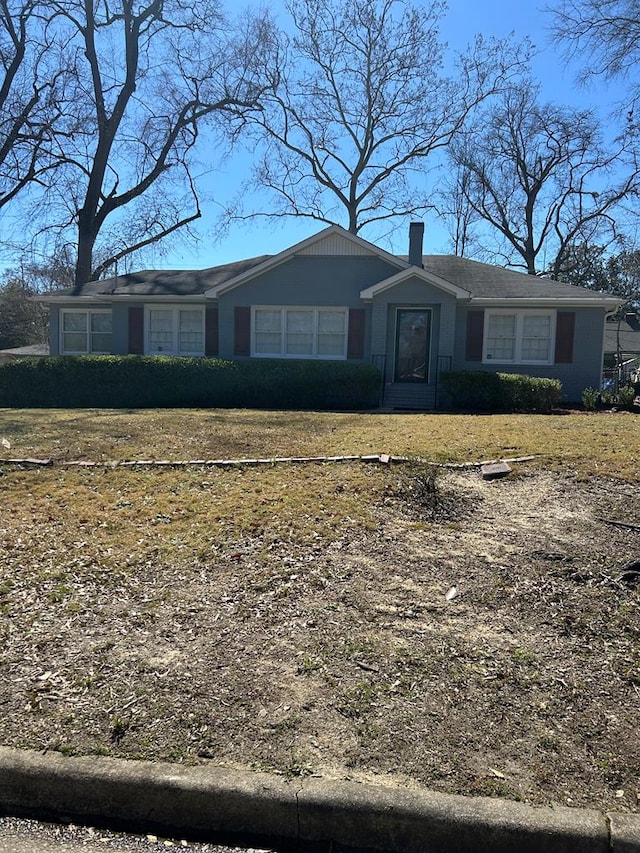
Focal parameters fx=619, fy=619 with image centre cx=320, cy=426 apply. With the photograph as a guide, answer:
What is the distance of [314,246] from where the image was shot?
1741 cm

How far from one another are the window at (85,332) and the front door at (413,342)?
903 centimetres

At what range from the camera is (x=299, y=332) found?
17.6m

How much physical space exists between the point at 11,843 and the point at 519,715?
7.04 feet

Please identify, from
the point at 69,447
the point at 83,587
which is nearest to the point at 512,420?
the point at 69,447

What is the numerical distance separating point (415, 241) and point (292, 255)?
384 centimetres

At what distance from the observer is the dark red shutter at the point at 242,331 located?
17.6 m

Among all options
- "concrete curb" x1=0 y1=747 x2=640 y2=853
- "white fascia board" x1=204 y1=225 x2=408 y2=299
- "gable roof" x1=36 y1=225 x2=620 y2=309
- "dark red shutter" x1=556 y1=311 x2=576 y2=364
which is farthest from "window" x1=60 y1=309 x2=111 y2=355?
"concrete curb" x1=0 y1=747 x2=640 y2=853

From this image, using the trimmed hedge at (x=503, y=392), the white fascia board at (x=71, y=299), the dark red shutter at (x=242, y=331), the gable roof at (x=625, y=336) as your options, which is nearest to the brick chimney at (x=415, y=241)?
the trimmed hedge at (x=503, y=392)

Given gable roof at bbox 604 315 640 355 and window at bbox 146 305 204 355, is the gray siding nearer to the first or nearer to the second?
window at bbox 146 305 204 355

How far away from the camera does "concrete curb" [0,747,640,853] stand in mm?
2225

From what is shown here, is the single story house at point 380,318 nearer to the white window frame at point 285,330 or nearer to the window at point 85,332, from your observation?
the white window frame at point 285,330

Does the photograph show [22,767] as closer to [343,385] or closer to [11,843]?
[11,843]

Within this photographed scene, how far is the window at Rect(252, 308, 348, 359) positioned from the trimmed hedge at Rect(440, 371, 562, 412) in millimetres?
3812

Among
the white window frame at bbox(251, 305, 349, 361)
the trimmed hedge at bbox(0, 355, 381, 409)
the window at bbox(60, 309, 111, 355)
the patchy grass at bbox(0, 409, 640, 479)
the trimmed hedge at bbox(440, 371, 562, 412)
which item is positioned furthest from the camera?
the window at bbox(60, 309, 111, 355)
